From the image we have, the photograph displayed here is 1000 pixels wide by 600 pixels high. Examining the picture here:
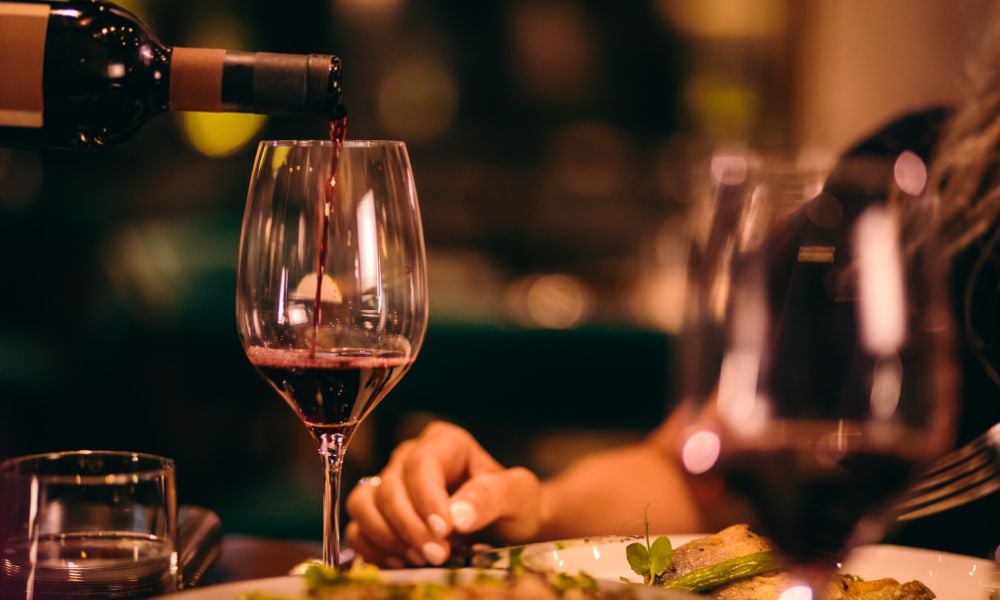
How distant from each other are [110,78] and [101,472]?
307 mm

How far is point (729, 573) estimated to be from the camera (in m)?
0.71

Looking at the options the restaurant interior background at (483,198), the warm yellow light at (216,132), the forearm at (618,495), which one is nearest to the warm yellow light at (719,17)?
the restaurant interior background at (483,198)

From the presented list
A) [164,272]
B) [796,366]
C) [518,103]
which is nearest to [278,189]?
[796,366]

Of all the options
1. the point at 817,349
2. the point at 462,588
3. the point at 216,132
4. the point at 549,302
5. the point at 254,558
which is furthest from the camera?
the point at 216,132

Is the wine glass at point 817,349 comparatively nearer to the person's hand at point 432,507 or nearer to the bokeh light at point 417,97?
the person's hand at point 432,507

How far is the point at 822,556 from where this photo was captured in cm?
50

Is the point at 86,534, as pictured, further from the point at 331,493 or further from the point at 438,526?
the point at 438,526

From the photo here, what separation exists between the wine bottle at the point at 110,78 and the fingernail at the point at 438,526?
1.00 feet

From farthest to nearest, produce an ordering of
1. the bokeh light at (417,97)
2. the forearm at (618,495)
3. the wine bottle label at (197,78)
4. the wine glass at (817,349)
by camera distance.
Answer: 1. the bokeh light at (417,97)
2. the forearm at (618,495)
3. the wine bottle label at (197,78)
4. the wine glass at (817,349)

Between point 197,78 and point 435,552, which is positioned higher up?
point 197,78

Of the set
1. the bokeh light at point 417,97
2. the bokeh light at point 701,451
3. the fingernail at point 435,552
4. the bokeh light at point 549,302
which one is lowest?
the fingernail at point 435,552

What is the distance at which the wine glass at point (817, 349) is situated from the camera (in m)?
0.46

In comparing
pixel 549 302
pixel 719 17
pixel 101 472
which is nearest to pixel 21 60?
pixel 101 472

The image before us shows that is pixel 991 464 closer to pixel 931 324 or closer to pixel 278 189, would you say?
pixel 931 324
